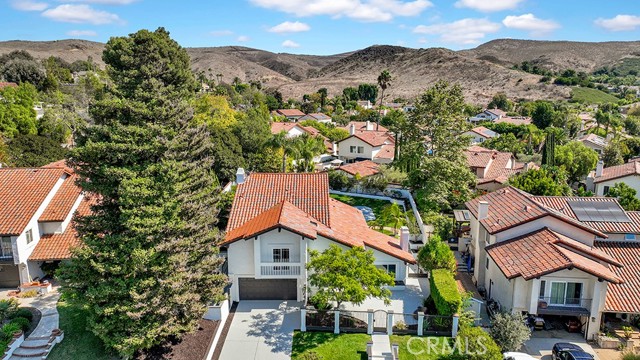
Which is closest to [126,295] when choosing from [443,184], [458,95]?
[443,184]

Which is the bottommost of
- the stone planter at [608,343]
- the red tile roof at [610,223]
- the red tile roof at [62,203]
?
the stone planter at [608,343]

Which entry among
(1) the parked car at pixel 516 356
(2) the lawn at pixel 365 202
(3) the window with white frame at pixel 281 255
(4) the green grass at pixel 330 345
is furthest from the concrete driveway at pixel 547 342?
(2) the lawn at pixel 365 202

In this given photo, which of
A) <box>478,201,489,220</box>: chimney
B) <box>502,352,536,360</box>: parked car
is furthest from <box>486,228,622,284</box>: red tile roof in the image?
<box>502,352,536,360</box>: parked car

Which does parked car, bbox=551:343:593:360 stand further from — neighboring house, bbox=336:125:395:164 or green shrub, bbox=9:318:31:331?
neighboring house, bbox=336:125:395:164

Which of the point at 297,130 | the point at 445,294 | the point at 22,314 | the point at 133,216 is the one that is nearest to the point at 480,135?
the point at 297,130

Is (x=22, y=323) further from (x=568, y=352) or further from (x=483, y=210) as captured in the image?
(x=483, y=210)

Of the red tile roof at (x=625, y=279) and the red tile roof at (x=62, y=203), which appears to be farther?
the red tile roof at (x=62, y=203)

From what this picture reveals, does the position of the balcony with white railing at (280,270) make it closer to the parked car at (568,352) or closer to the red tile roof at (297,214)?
the red tile roof at (297,214)
